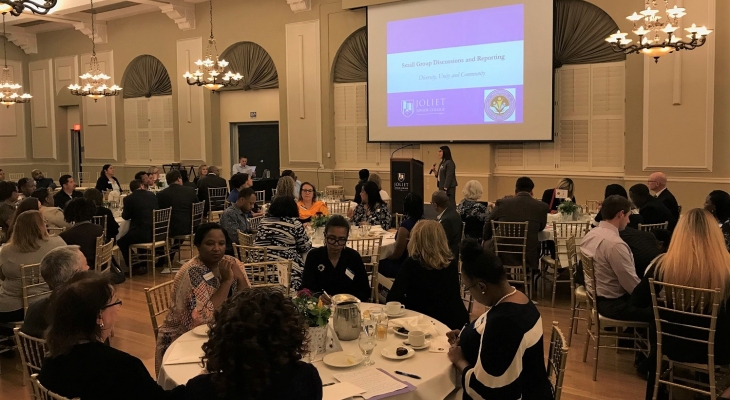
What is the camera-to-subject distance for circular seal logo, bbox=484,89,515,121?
35.1 ft

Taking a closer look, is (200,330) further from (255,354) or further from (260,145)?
(260,145)

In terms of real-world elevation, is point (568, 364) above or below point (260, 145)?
below

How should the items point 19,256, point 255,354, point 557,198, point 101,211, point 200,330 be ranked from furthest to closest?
point 557,198 < point 101,211 < point 19,256 < point 200,330 < point 255,354

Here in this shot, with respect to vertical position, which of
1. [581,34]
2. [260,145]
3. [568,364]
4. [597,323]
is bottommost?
[568,364]

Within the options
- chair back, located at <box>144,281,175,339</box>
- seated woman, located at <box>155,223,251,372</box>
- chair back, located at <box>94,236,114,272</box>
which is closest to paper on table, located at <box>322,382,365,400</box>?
seated woman, located at <box>155,223,251,372</box>

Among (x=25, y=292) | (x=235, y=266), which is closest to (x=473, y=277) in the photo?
(x=235, y=266)

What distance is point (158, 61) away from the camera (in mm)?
15938

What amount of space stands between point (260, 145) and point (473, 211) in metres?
8.64

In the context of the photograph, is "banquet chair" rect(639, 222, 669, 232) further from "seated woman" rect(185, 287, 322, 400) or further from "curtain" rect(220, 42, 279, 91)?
"curtain" rect(220, 42, 279, 91)

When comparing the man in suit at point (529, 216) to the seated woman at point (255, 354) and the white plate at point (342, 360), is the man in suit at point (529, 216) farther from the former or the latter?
the seated woman at point (255, 354)

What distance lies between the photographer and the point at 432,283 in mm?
3742

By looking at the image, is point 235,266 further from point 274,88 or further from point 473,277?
point 274,88

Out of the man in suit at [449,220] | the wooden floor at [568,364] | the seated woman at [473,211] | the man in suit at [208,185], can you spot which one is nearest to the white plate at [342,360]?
the wooden floor at [568,364]

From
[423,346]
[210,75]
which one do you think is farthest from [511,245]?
[210,75]
